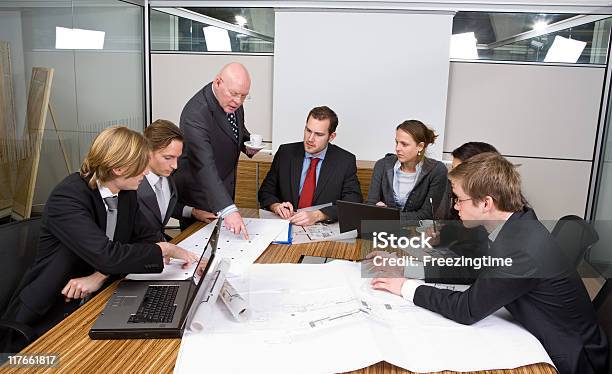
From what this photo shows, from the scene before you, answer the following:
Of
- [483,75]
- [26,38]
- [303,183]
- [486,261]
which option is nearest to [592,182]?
[483,75]

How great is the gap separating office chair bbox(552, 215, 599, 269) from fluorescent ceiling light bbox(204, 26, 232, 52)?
9.67 feet

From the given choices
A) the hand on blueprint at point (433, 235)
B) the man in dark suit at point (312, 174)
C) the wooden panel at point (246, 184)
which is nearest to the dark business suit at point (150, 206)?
the man in dark suit at point (312, 174)

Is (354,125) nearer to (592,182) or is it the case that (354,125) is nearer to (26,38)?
(592,182)

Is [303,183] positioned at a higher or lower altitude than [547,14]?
lower

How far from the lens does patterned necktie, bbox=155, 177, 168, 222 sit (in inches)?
93.2

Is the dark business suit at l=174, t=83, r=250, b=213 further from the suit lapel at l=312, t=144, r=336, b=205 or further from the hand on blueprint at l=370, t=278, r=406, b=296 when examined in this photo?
the hand on blueprint at l=370, t=278, r=406, b=296

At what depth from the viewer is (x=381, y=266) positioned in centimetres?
193

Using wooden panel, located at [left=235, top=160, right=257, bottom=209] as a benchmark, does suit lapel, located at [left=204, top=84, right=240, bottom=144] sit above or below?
above

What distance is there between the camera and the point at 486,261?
1.68 meters

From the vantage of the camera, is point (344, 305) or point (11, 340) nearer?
point (344, 305)

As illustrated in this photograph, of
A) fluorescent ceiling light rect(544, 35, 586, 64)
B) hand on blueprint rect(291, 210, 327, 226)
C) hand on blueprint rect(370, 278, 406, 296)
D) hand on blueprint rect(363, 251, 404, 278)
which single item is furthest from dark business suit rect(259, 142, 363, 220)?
fluorescent ceiling light rect(544, 35, 586, 64)

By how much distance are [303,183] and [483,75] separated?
74.9 inches

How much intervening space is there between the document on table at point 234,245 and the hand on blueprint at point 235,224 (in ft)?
0.08

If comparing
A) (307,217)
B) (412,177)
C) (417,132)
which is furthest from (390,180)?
(307,217)
